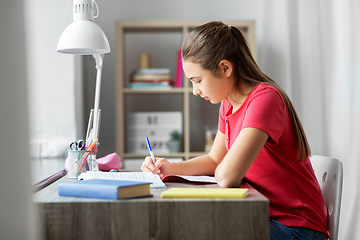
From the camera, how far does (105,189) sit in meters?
0.85

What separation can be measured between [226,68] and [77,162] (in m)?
0.55

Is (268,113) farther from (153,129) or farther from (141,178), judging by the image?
(153,129)

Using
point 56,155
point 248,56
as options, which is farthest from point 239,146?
point 56,155

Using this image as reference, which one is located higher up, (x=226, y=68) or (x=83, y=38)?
(x=83, y=38)

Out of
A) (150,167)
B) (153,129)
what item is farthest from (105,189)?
(153,129)

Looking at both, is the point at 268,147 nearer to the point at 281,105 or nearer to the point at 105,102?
the point at 281,105

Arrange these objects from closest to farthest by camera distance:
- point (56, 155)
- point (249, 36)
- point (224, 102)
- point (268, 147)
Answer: point (268, 147) → point (224, 102) → point (56, 155) → point (249, 36)

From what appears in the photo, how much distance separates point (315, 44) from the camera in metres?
2.19

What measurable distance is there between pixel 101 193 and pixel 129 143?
5.72 ft

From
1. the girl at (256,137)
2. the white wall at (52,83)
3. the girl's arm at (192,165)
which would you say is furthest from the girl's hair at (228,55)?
the white wall at (52,83)

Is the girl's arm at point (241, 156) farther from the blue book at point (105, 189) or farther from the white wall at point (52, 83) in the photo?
the white wall at point (52, 83)

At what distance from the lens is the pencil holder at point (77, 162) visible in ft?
3.92

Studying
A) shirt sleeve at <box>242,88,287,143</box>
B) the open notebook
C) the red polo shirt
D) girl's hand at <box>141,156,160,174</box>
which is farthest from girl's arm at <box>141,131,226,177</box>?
shirt sleeve at <box>242,88,287,143</box>

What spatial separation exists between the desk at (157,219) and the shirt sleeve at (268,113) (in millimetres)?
248
